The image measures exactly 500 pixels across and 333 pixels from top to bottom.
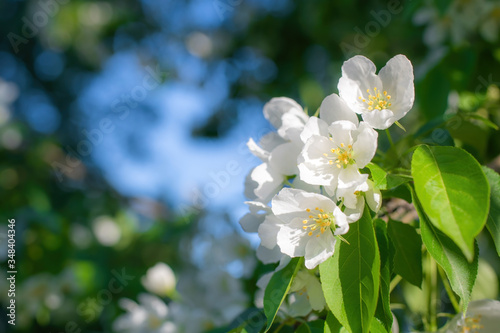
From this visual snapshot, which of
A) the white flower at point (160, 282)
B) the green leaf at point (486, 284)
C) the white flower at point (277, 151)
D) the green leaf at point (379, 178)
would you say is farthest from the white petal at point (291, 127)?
the white flower at point (160, 282)

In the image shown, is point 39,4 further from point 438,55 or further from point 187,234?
point 438,55

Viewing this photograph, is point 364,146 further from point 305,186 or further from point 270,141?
point 270,141

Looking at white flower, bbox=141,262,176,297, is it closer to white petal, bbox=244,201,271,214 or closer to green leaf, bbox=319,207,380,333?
white petal, bbox=244,201,271,214

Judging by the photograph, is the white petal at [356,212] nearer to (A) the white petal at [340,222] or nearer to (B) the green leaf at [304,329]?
(A) the white petal at [340,222]

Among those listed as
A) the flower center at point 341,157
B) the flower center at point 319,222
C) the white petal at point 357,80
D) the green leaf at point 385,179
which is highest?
the white petal at point 357,80

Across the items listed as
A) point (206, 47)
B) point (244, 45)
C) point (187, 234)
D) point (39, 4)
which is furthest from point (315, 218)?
point (39, 4)

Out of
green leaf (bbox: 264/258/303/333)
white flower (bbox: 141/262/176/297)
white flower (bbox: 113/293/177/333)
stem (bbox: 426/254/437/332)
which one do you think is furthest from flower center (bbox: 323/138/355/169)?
white flower (bbox: 141/262/176/297)

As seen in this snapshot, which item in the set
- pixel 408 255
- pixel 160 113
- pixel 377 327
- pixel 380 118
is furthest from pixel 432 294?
pixel 160 113
